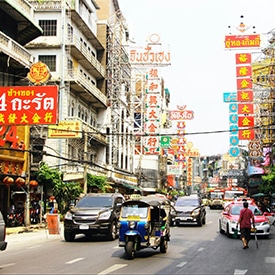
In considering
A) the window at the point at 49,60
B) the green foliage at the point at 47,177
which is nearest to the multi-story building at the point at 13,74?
the green foliage at the point at 47,177

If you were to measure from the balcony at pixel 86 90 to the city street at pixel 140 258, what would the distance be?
22.8 metres

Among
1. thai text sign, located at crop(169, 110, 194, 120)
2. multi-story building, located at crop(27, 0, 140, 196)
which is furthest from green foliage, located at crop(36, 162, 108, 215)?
thai text sign, located at crop(169, 110, 194, 120)

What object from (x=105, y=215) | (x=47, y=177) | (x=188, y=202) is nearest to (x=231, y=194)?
(x=188, y=202)

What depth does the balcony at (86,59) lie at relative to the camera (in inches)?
1593

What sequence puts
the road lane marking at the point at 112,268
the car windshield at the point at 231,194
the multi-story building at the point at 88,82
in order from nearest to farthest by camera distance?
the road lane marking at the point at 112,268, the multi-story building at the point at 88,82, the car windshield at the point at 231,194

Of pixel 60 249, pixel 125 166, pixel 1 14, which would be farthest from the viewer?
pixel 125 166

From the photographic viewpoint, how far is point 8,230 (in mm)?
24312

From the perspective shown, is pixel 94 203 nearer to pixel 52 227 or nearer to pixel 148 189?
pixel 52 227

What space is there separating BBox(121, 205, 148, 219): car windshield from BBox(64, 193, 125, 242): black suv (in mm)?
4887

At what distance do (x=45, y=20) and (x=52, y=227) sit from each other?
23.3m

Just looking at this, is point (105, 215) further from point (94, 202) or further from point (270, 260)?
point (270, 260)

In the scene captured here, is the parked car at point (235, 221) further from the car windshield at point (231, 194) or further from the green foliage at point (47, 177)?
the car windshield at point (231, 194)

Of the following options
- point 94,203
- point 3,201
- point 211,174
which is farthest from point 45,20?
point 211,174

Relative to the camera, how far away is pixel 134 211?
536 inches
